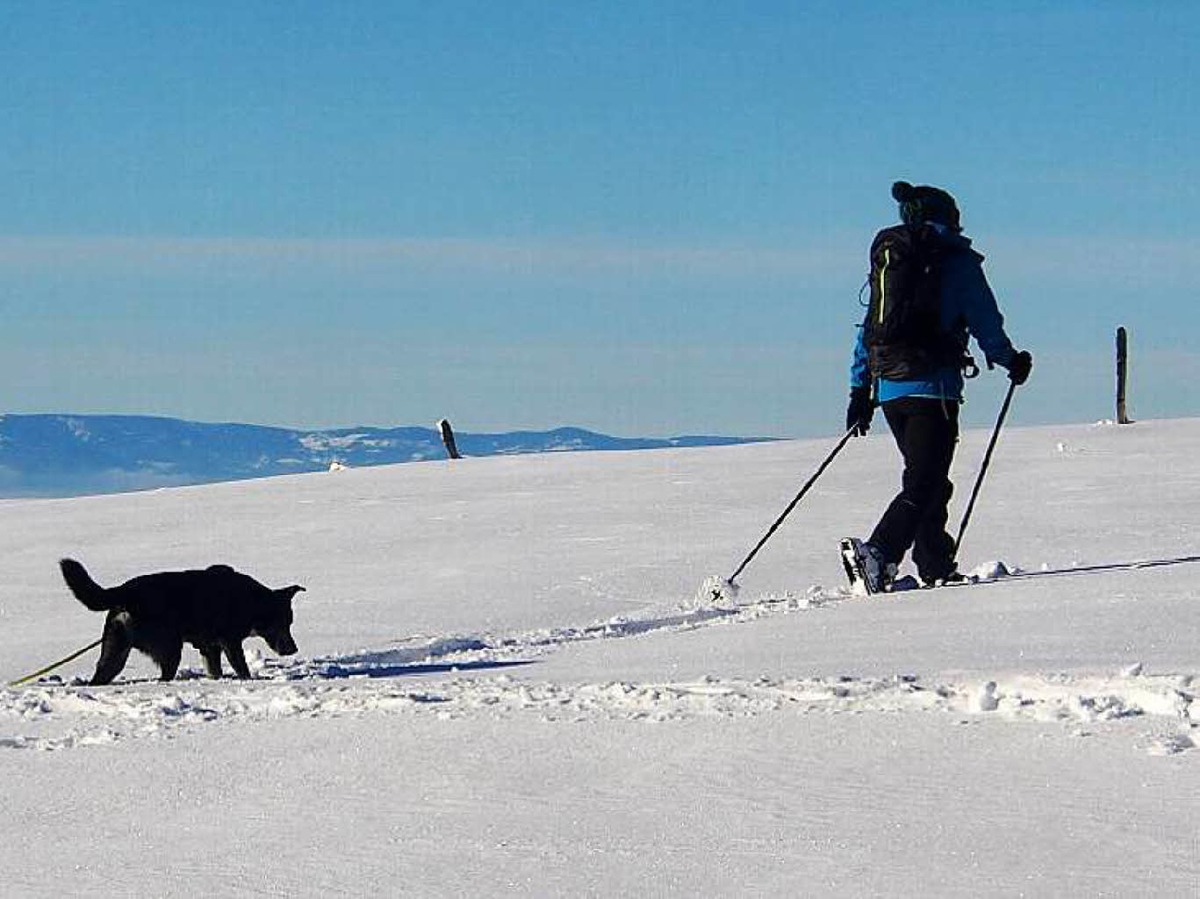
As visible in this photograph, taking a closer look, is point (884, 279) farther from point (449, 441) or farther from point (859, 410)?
point (449, 441)

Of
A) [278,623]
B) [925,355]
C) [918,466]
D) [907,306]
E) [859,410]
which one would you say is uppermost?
[907,306]

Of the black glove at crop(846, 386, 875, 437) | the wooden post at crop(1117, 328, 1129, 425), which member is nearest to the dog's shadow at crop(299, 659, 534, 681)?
the black glove at crop(846, 386, 875, 437)

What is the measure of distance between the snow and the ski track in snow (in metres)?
0.02

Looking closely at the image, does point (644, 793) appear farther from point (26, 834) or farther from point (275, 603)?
point (275, 603)

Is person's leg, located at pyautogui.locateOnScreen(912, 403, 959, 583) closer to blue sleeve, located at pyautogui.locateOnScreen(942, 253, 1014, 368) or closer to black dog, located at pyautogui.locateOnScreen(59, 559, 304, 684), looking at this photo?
blue sleeve, located at pyautogui.locateOnScreen(942, 253, 1014, 368)

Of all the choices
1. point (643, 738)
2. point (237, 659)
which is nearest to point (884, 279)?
point (237, 659)

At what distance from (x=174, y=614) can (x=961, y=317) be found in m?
4.16

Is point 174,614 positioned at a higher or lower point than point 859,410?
lower

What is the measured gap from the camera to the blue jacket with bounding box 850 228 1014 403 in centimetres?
897

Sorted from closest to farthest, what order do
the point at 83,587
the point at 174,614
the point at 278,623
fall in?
the point at 83,587 → the point at 174,614 → the point at 278,623

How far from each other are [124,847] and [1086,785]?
7.11ft

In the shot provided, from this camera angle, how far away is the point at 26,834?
4105 mm

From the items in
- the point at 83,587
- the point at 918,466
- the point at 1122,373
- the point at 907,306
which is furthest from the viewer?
the point at 1122,373

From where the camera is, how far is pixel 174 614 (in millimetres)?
7355
